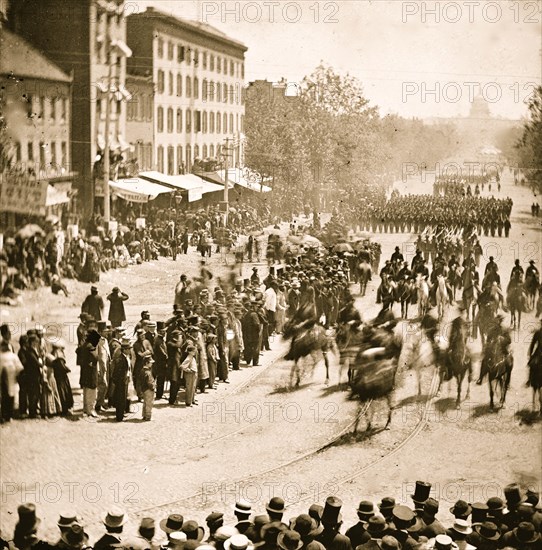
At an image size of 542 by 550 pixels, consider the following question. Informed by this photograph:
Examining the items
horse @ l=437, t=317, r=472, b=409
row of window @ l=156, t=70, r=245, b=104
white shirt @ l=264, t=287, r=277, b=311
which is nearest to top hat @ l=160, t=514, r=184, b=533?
white shirt @ l=264, t=287, r=277, b=311

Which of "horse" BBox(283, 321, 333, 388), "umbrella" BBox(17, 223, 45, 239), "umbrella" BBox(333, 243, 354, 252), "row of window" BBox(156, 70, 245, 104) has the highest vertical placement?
"row of window" BBox(156, 70, 245, 104)

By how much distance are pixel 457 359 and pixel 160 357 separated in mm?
2753

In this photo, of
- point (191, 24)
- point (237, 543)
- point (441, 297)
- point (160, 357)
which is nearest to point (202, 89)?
point (191, 24)

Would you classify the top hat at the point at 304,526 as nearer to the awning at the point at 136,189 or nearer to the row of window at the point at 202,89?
the awning at the point at 136,189

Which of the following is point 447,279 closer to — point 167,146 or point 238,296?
point 238,296

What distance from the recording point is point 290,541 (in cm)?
568

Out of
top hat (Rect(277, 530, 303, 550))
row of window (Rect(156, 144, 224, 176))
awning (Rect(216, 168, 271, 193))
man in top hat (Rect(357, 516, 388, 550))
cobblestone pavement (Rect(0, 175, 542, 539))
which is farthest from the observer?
awning (Rect(216, 168, 271, 193))

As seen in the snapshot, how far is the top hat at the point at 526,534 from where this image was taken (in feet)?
19.6

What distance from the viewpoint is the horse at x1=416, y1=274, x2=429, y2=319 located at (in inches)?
339

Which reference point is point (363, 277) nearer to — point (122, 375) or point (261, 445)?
point (261, 445)

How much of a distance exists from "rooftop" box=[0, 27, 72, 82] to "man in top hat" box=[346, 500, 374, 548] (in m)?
4.39

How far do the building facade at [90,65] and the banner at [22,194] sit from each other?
0.36 m

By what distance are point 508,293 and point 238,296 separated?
8.25ft

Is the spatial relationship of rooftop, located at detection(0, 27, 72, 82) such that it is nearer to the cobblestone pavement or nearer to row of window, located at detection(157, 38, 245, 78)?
row of window, located at detection(157, 38, 245, 78)
